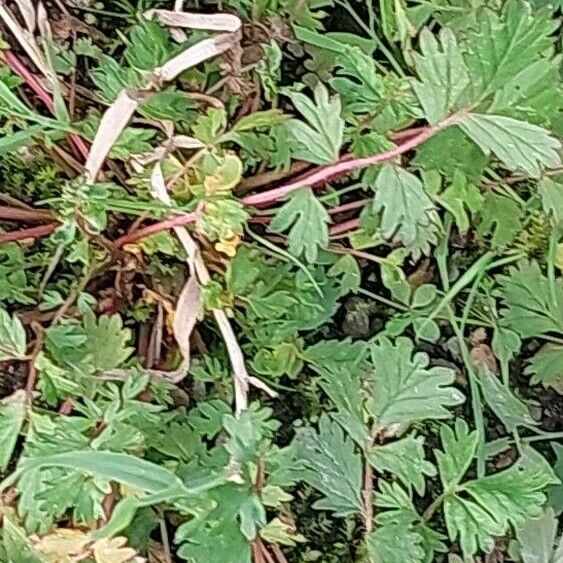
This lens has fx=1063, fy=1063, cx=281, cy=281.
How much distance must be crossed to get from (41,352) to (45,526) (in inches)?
6.6

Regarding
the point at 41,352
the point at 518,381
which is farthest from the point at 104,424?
the point at 518,381

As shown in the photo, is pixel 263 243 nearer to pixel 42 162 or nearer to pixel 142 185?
pixel 142 185

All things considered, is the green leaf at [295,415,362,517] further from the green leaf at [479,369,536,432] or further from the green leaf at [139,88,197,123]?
the green leaf at [139,88,197,123]

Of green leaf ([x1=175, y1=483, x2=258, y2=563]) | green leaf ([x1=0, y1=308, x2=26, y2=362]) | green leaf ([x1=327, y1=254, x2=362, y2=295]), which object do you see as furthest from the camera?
green leaf ([x1=327, y1=254, x2=362, y2=295])

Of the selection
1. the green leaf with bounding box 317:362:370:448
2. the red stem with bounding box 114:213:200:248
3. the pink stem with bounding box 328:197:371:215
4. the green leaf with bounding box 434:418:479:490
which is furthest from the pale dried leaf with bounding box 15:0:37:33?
the green leaf with bounding box 434:418:479:490

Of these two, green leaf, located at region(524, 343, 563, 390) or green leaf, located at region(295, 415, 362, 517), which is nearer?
green leaf, located at region(295, 415, 362, 517)

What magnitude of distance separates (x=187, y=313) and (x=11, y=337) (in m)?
0.18

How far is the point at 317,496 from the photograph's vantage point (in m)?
1.18

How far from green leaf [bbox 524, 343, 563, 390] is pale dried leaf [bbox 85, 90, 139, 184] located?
525 millimetres

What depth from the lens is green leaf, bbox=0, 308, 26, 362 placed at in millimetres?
1023

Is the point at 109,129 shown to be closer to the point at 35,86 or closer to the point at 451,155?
→ the point at 35,86

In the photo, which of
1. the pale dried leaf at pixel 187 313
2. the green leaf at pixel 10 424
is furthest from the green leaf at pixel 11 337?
the pale dried leaf at pixel 187 313

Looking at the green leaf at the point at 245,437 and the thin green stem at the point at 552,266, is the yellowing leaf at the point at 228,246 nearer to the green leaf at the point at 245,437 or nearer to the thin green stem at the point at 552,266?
the green leaf at the point at 245,437

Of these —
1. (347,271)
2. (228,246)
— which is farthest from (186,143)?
(347,271)
